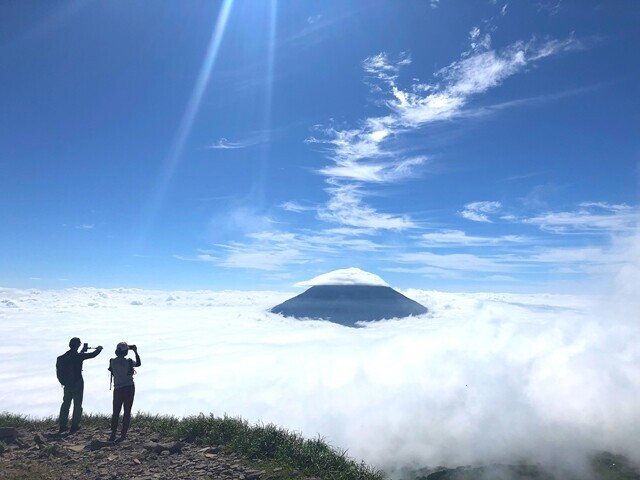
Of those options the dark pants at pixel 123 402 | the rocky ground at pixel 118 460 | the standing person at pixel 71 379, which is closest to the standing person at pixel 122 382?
the dark pants at pixel 123 402

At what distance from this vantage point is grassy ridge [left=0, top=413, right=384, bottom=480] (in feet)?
31.1

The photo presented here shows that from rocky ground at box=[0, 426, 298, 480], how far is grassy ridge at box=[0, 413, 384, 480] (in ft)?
1.29

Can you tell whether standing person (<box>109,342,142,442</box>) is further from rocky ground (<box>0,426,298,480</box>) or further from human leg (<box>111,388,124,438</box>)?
rocky ground (<box>0,426,298,480</box>)

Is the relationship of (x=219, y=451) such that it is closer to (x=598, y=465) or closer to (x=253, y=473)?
(x=253, y=473)

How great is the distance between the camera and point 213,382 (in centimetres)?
17475

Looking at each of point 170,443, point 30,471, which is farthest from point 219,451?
point 30,471

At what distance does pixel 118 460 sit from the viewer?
991 cm

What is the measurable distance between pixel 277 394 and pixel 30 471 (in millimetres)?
181786

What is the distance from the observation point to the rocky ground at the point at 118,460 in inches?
355

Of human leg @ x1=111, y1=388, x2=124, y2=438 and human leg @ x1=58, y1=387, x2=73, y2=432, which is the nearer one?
human leg @ x1=111, y1=388, x2=124, y2=438

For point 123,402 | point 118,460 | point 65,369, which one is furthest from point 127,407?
point 65,369

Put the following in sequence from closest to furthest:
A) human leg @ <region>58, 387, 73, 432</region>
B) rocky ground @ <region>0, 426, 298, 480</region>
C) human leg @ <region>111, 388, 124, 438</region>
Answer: rocky ground @ <region>0, 426, 298, 480</region>
human leg @ <region>111, 388, 124, 438</region>
human leg @ <region>58, 387, 73, 432</region>

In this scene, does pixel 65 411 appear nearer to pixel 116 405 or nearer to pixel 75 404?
pixel 75 404

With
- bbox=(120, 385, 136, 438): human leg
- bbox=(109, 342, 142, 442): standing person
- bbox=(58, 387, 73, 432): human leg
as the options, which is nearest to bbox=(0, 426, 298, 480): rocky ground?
bbox=(120, 385, 136, 438): human leg
